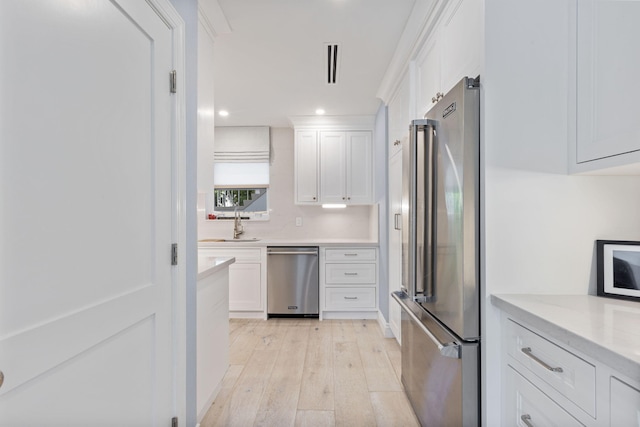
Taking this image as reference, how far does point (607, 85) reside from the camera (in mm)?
1065

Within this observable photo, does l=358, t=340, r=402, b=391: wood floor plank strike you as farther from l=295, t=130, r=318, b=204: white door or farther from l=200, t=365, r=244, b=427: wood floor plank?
l=295, t=130, r=318, b=204: white door

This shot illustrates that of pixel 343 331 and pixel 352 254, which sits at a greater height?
pixel 352 254

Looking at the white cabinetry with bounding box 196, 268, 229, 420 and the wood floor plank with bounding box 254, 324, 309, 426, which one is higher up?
the white cabinetry with bounding box 196, 268, 229, 420

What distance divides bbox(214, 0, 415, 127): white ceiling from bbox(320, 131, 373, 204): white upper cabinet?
0.42 m

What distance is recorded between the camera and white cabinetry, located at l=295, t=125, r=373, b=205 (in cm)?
418

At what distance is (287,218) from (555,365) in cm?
383

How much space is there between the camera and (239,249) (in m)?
3.91

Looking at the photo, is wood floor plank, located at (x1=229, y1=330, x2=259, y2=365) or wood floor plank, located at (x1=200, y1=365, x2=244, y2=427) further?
wood floor plank, located at (x1=229, y1=330, x2=259, y2=365)

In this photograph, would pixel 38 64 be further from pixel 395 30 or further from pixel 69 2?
pixel 395 30

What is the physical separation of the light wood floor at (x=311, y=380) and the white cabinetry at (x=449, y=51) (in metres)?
1.85

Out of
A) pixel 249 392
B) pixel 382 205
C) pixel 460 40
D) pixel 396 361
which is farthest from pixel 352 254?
pixel 460 40

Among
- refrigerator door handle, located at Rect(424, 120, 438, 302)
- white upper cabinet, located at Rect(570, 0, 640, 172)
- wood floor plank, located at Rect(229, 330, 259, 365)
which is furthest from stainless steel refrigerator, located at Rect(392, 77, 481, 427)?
wood floor plank, located at Rect(229, 330, 259, 365)

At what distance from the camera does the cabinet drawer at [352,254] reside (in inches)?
153

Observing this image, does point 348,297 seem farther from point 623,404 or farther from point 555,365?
point 623,404
